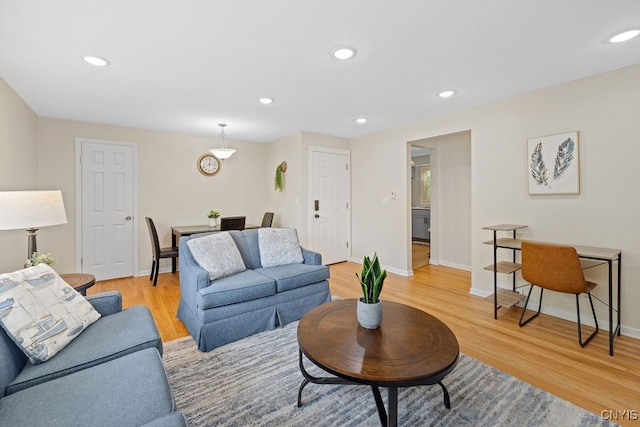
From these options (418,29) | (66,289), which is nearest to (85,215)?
(66,289)

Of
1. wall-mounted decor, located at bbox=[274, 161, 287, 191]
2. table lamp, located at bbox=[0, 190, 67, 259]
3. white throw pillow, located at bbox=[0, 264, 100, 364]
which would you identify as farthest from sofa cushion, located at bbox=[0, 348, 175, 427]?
wall-mounted decor, located at bbox=[274, 161, 287, 191]

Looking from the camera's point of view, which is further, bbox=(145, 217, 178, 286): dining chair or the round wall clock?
the round wall clock

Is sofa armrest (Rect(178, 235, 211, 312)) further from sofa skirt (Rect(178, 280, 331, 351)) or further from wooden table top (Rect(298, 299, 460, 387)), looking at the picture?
wooden table top (Rect(298, 299, 460, 387))

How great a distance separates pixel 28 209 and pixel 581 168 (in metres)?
4.59

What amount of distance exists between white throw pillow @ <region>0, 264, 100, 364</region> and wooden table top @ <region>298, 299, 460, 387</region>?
3.98ft

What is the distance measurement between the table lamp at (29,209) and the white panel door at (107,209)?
2.17 meters

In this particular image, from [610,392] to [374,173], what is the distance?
12.0ft

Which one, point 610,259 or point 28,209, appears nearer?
point 28,209

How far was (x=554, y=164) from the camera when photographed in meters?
2.87

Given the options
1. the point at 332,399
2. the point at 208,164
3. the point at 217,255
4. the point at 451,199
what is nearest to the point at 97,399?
the point at 332,399

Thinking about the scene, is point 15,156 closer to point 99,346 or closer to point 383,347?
point 99,346

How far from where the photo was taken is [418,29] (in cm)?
191

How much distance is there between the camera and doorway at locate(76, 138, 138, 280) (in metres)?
4.06

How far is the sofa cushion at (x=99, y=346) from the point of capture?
129 centimetres
